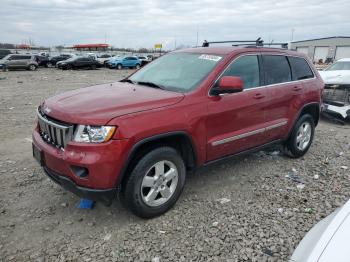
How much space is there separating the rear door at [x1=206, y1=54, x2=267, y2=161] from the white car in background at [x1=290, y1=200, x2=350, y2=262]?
173cm

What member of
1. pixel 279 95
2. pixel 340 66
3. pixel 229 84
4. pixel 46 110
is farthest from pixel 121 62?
pixel 229 84

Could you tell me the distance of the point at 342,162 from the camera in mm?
5203

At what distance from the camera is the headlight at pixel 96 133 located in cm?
278

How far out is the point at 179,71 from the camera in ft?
13.0

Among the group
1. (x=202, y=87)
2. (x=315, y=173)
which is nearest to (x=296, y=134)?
(x=315, y=173)

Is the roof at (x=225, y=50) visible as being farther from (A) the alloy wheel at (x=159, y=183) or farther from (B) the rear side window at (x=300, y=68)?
(A) the alloy wheel at (x=159, y=183)

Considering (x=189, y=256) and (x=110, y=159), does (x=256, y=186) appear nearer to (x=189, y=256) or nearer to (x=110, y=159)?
(x=189, y=256)

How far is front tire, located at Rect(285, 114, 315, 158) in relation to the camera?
501 centimetres

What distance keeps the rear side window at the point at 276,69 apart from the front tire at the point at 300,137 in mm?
814

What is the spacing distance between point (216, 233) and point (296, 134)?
8.61 feet

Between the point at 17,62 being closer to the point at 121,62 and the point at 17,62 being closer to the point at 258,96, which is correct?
the point at 121,62

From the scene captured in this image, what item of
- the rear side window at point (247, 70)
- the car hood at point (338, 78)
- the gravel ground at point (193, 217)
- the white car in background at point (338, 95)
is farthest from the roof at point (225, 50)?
the car hood at point (338, 78)

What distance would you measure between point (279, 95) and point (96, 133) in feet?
9.34

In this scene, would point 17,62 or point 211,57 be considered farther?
point 17,62
